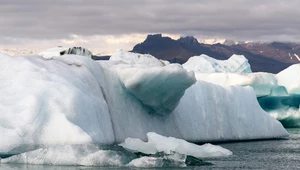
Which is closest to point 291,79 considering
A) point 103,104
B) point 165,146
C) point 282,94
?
point 282,94

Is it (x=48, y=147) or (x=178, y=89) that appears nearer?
(x=48, y=147)

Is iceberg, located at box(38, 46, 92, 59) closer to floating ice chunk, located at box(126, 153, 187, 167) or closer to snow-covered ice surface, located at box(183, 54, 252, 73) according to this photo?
floating ice chunk, located at box(126, 153, 187, 167)

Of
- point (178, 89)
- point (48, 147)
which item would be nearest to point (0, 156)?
point (48, 147)

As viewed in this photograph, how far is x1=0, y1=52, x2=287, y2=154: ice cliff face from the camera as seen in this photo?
20375mm

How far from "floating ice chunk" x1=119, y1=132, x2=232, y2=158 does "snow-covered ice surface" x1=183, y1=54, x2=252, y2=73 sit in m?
35.0

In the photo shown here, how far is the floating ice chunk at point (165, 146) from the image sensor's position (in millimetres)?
21469

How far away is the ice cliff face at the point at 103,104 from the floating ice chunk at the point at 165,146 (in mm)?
972

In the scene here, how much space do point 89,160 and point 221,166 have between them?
4178 mm

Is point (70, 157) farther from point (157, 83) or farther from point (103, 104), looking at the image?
point (157, 83)

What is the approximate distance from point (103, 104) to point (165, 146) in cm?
330

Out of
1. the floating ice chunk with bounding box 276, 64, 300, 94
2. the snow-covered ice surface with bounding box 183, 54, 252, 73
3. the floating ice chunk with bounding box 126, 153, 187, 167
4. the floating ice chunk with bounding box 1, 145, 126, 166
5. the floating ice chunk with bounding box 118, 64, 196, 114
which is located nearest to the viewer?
the floating ice chunk with bounding box 1, 145, 126, 166

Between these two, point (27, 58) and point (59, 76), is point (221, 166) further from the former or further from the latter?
point (27, 58)

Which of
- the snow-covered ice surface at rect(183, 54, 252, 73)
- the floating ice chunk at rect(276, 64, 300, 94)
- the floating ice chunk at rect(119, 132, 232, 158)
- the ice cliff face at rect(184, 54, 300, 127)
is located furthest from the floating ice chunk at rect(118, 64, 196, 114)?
the snow-covered ice surface at rect(183, 54, 252, 73)

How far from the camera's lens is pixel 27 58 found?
2366 cm
